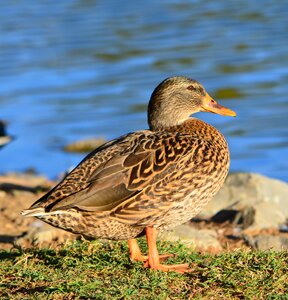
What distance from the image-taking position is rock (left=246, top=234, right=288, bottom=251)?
773 cm

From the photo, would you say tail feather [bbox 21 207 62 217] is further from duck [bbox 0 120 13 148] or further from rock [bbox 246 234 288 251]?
duck [bbox 0 120 13 148]

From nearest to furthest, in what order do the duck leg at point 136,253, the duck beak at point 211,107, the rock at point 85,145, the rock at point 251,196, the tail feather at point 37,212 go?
1. the tail feather at point 37,212
2. the duck leg at point 136,253
3. the duck beak at point 211,107
4. the rock at point 251,196
5. the rock at point 85,145

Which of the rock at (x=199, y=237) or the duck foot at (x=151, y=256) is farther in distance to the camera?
the rock at (x=199, y=237)

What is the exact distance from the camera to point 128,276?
18.8 ft

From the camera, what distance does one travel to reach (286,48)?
1841 cm

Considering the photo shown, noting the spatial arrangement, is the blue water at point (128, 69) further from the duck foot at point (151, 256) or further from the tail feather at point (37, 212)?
the tail feather at point (37, 212)

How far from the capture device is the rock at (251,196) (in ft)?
30.8

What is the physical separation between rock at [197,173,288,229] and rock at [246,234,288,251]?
1239mm

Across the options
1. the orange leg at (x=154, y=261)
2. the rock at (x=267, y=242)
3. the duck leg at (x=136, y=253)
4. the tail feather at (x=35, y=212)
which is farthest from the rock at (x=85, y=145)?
the tail feather at (x=35, y=212)

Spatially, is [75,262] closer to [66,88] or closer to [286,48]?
[66,88]

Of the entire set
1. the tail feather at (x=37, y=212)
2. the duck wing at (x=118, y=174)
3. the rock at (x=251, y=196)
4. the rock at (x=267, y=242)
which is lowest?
the rock at (x=251, y=196)

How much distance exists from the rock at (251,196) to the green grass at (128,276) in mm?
3030

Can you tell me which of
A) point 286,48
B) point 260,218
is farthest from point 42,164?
point 286,48

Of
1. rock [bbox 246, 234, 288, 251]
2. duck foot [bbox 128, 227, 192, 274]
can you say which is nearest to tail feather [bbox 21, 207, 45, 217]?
duck foot [bbox 128, 227, 192, 274]
